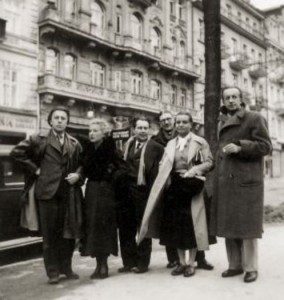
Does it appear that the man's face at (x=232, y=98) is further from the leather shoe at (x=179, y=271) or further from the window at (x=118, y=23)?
the window at (x=118, y=23)

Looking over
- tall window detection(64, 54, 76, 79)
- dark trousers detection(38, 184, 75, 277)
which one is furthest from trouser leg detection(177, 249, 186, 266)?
tall window detection(64, 54, 76, 79)

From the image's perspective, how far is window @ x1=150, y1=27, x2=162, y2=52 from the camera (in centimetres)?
2782

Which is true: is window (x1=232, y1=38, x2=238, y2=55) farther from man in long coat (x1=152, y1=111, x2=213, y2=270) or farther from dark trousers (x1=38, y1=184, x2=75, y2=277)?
dark trousers (x1=38, y1=184, x2=75, y2=277)

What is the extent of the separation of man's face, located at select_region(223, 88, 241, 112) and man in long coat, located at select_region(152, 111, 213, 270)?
0.96 metres

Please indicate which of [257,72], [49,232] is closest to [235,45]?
[257,72]

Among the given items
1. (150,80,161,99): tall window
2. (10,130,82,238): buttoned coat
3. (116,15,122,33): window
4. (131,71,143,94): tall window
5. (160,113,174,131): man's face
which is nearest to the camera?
(10,130,82,238): buttoned coat

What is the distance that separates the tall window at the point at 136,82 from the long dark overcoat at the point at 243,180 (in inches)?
835

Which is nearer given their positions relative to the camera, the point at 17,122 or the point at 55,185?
the point at 55,185

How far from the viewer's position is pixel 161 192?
16.8ft

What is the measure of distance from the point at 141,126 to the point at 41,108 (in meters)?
16.2

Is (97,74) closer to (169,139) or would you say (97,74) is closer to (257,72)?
(169,139)

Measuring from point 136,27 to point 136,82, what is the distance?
3032 millimetres

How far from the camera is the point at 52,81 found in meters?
20.7

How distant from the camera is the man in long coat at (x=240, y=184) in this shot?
468cm
